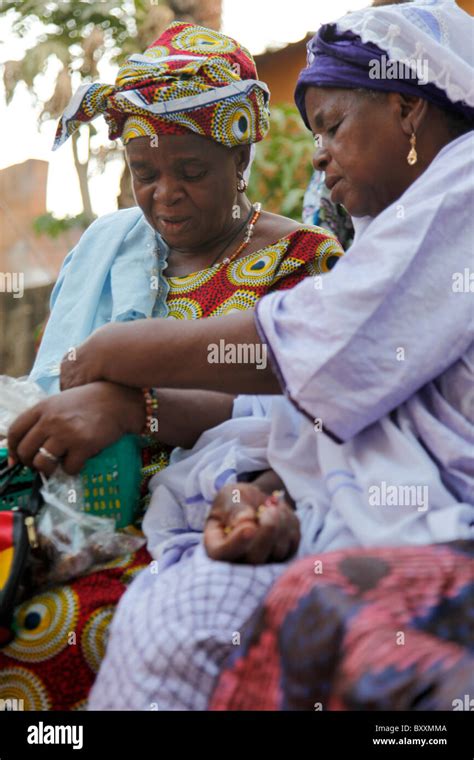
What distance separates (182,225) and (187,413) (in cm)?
73

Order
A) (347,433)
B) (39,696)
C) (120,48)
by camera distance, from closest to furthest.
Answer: (347,433) < (39,696) < (120,48)

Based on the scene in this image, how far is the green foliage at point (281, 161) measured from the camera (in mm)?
7422

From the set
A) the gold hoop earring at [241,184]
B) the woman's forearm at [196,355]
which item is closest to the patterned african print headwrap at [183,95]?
the gold hoop earring at [241,184]

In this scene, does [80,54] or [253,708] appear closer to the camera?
[253,708]

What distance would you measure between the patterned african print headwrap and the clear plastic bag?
116cm

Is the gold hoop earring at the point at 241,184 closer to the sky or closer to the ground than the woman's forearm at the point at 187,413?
closer to the sky

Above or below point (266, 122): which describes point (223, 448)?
below

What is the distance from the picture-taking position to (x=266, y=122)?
3.13m

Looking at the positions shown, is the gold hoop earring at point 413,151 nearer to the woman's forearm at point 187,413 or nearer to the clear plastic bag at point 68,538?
the woman's forearm at point 187,413

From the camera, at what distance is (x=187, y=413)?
257cm

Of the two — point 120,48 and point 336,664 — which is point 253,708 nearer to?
point 336,664

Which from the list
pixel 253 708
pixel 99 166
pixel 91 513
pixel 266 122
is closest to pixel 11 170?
pixel 99 166

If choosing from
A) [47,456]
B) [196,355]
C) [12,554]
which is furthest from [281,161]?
[12,554]
